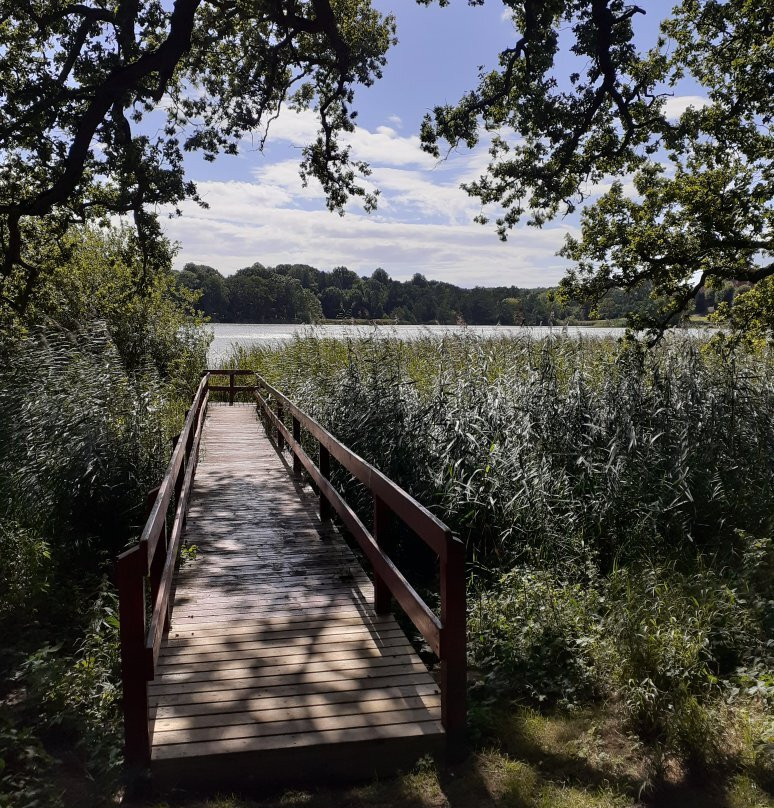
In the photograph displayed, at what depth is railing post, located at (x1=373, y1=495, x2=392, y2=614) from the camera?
15.3 ft

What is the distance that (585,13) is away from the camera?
962 centimetres

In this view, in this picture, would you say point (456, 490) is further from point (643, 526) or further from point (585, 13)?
point (585, 13)

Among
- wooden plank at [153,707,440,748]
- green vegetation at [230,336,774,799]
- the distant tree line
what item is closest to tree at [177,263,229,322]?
the distant tree line

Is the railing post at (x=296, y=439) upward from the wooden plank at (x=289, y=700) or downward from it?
upward

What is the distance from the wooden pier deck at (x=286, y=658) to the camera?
318cm

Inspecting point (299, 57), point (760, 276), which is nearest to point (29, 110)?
point (299, 57)

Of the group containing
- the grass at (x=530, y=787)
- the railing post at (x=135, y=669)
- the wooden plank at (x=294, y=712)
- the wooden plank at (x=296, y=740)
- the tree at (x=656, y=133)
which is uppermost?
the tree at (x=656, y=133)

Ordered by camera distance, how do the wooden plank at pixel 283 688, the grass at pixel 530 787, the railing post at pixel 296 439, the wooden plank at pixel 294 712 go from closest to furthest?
the grass at pixel 530 787, the wooden plank at pixel 294 712, the wooden plank at pixel 283 688, the railing post at pixel 296 439

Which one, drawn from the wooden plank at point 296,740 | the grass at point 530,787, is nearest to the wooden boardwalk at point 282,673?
the wooden plank at point 296,740

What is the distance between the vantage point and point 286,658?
4.14 m

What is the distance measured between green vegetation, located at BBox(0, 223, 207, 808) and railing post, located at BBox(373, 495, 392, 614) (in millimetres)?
1689

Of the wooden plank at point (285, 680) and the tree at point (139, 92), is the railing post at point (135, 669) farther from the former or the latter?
the tree at point (139, 92)

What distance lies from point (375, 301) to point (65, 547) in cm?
1231

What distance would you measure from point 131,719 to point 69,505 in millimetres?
4055
